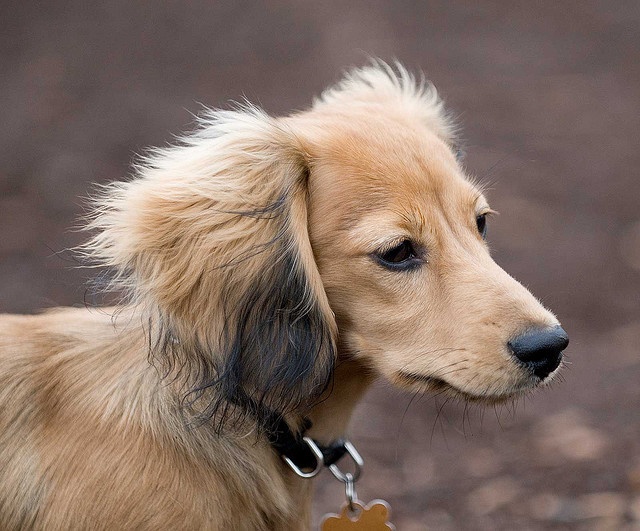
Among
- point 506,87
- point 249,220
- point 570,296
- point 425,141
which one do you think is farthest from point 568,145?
point 249,220

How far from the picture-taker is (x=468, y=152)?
9.58 meters

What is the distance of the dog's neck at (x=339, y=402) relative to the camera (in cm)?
346

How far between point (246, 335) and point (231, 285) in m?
0.18

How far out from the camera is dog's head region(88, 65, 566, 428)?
10.4 feet

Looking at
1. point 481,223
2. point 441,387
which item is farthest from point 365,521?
point 481,223

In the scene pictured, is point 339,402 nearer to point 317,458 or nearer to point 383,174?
point 317,458

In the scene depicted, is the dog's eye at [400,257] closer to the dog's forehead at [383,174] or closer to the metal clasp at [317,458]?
the dog's forehead at [383,174]

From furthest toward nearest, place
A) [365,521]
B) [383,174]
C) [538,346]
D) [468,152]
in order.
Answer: [468,152] < [365,521] < [383,174] < [538,346]

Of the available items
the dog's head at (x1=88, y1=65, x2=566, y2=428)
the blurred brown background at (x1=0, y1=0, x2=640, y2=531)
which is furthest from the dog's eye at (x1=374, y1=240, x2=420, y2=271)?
the blurred brown background at (x1=0, y1=0, x2=640, y2=531)

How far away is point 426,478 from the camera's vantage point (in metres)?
5.73

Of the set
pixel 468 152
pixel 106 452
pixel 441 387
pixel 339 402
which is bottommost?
pixel 106 452

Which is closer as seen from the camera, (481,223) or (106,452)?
(106,452)

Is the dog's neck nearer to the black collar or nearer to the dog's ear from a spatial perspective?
the black collar

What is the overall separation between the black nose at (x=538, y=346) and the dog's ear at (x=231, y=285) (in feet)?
2.08
